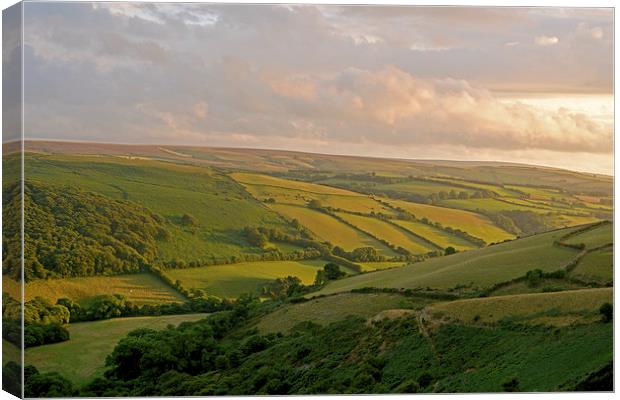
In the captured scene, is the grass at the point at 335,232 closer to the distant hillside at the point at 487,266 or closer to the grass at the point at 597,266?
the distant hillside at the point at 487,266

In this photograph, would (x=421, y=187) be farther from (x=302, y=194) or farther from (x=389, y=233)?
(x=302, y=194)

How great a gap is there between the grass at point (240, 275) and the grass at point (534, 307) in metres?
5.24

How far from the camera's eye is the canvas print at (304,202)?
19.1 m

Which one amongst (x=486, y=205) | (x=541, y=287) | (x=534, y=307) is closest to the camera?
(x=534, y=307)

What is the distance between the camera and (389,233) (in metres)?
25.4

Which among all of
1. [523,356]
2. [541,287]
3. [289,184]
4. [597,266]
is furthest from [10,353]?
[597,266]

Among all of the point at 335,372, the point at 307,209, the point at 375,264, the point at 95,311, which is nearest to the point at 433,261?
the point at 375,264

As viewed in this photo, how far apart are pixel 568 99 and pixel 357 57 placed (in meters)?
4.60

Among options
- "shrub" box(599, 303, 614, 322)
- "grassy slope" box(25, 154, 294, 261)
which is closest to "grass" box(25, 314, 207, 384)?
"grassy slope" box(25, 154, 294, 261)

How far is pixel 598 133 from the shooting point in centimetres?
2227

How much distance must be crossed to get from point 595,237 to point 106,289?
34.6ft

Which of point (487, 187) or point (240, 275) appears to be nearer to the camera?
point (487, 187)

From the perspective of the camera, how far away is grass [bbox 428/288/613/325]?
19.2m

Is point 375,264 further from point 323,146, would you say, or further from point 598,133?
point 598,133
